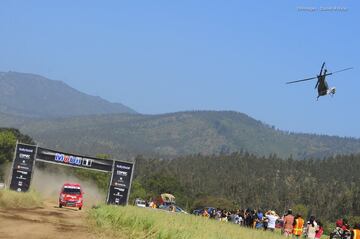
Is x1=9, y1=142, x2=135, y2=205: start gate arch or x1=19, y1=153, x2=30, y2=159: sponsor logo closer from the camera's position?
x1=9, y1=142, x2=135, y2=205: start gate arch

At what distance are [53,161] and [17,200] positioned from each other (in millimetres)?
17776

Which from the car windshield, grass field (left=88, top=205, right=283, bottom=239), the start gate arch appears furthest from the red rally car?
grass field (left=88, top=205, right=283, bottom=239)

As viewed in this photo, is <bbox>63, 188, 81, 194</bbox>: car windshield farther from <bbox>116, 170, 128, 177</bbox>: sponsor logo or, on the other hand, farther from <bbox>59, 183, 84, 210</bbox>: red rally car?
<bbox>116, 170, 128, 177</bbox>: sponsor logo

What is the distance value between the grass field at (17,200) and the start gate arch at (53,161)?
10.0 meters

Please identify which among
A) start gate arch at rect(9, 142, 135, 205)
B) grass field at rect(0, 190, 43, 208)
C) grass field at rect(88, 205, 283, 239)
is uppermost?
start gate arch at rect(9, 142, 135, 205)

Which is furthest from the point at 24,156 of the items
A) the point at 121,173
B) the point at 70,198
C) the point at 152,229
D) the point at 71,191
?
the point at 152,229

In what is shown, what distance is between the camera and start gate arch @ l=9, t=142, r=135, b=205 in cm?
5088

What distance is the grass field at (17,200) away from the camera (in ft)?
113

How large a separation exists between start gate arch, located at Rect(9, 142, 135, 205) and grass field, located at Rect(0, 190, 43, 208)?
32.8 ft

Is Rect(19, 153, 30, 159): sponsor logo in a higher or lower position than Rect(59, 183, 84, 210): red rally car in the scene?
higher

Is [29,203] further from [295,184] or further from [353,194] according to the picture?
[295,184]

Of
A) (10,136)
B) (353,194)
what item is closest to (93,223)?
(10,136)

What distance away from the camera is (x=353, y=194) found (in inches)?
4715

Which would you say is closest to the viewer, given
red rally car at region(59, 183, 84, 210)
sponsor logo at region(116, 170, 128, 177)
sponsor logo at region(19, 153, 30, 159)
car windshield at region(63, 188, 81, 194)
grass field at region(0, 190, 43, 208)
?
grass field at region(0, 190, 43, 208)
